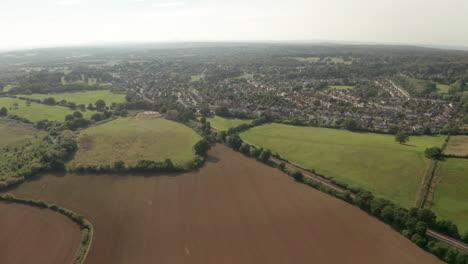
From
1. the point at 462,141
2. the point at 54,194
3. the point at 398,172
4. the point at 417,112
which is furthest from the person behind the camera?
the point at 417,112

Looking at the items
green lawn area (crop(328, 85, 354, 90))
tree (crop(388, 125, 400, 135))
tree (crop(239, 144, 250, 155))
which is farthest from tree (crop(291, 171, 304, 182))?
green lawn area (crop(328, 85, 354, 90))

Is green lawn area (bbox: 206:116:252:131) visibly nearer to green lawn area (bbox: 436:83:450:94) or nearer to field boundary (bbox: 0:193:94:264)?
field boundary (bbox: 0:193:94:264)

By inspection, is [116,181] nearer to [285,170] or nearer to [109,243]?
[109,243]

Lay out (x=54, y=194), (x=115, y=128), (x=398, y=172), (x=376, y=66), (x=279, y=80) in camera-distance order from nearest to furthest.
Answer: (x=54, y=194)
(x=398, y=172)
(x=115, y=128)
(x=279, y=80)
(x=376, y=66)

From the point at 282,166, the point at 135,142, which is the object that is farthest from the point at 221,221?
the point at 135,142

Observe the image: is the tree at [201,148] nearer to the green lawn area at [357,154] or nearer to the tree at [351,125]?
the green lawn area at [357,154]

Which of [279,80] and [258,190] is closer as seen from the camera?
[258,190]

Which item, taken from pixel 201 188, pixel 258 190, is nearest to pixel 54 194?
pixel 201 188
